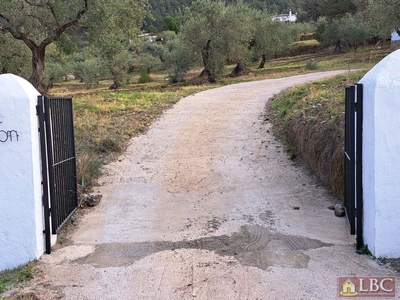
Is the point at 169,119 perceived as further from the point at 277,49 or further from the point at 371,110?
the point at 277,49

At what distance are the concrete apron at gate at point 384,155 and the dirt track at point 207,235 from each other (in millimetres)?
374

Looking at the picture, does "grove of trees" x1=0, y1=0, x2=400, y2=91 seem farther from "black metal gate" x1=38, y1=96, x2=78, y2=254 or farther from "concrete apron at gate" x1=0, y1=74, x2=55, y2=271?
"concrete apron at gate" x1=0, y1=74, x2=55, y2=271

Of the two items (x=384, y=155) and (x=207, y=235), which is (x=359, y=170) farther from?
(x=207, y=235)

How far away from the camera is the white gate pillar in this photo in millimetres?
5359

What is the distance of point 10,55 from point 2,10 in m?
7.60

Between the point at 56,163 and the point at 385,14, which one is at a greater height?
the point at 385,14

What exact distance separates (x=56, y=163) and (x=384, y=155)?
419 cm

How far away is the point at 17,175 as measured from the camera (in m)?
5.40

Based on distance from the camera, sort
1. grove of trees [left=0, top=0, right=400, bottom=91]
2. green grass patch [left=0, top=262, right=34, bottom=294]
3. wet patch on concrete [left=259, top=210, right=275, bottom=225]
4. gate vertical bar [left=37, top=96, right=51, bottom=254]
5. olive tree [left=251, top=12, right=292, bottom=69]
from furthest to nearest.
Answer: olive tree [left=251, top=12, right=292, bottom=69] < grove of trees [left=0, top=0, right=400, bottom=91] < wet patch on concrete [left=259, top=210, right=275, bottom=225] < gate vertical bar [left=37, top=96, right=51, bottom=254] < green grass patch [left=0, top=262, right=34, bottom=294]

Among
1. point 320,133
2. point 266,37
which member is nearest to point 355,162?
point 320,133

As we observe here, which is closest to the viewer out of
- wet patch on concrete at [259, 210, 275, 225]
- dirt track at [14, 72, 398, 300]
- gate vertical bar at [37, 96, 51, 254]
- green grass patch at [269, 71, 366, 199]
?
dirt track at [14, 72, 398, 300]

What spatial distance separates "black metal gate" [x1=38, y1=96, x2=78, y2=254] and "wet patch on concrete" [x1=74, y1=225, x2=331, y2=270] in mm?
773

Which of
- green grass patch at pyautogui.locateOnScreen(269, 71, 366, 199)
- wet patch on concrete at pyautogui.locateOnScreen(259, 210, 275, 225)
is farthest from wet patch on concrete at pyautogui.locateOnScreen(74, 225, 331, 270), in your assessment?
green grass patch at pyautogui.locateOnScreen(269, 71, 366, 199)

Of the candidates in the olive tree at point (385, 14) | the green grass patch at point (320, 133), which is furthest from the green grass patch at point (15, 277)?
the olive tree at point (385, 14)
